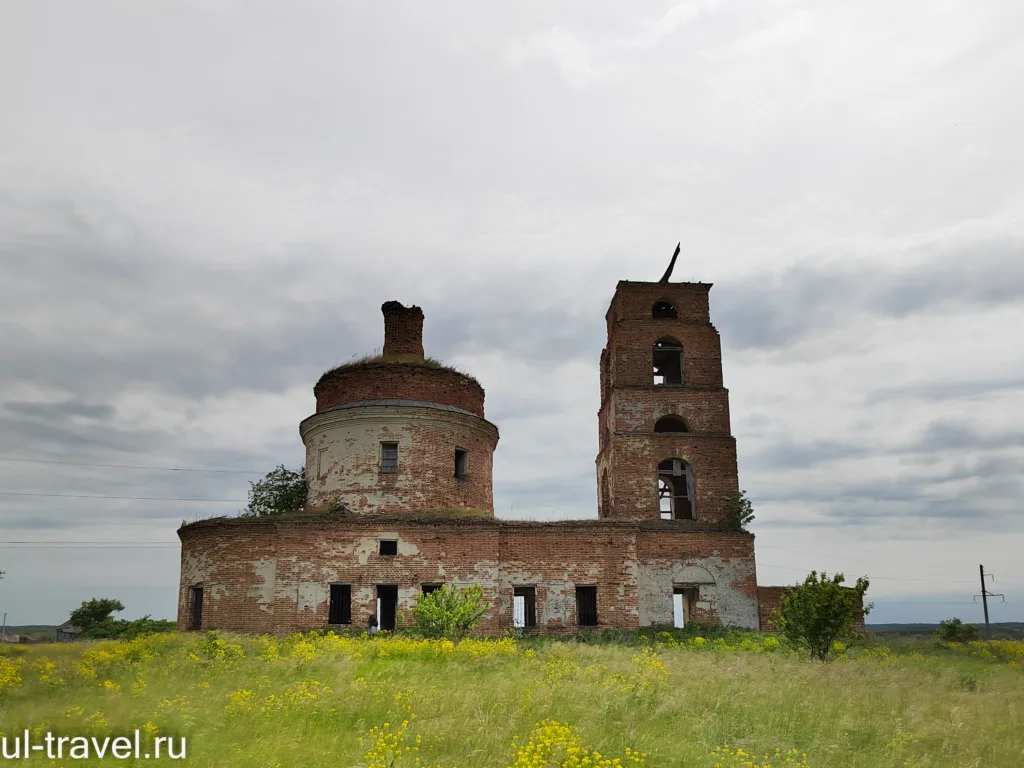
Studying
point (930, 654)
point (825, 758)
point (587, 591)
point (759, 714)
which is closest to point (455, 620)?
point (587, 591)

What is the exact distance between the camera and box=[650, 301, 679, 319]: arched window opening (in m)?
26.4

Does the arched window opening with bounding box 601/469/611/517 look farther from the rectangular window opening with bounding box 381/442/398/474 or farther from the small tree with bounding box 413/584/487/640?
the small tree with bounding box 413/584/487/640

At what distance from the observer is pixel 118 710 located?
8.60 m

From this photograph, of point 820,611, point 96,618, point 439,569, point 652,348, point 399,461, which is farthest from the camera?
point 96,618

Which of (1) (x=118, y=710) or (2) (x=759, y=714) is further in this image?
(2) (x=759, y=714)

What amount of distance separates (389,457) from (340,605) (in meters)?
4.82

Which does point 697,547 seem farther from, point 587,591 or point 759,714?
point 759,714

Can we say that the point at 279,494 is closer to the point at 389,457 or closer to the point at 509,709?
the point at 389,457

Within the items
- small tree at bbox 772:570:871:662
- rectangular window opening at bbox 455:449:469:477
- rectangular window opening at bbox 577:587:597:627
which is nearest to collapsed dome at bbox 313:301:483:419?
rectangular window opening at bbox 455:449:469:477

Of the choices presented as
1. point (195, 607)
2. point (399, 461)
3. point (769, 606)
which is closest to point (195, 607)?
point (195, 607)

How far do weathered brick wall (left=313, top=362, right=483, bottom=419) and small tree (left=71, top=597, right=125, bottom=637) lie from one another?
28.5m

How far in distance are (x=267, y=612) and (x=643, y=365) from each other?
13.7 metres

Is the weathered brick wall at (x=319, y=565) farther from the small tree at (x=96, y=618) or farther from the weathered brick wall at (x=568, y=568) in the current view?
the small tree at (x=96, y=618)

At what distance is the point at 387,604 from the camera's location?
21719 mm
